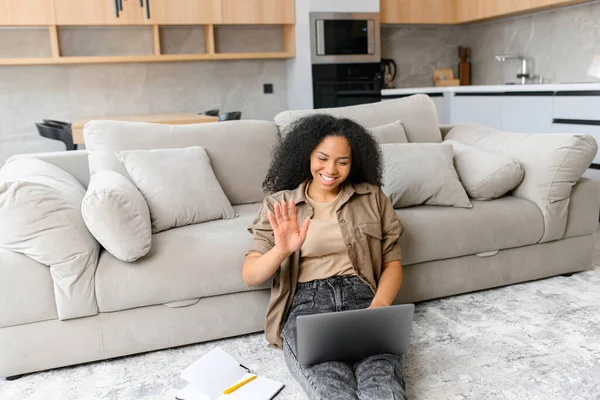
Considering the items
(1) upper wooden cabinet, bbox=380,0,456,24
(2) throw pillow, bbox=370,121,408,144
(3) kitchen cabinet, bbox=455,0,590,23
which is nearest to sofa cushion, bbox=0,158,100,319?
(2) throw pillow, bbox=370,121,408,144

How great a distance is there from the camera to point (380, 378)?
59.1 inches

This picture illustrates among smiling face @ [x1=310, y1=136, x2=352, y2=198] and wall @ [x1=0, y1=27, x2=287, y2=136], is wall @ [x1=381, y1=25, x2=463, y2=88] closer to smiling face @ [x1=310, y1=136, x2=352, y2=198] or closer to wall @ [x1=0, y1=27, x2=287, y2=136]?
wall @ [x1=0, y1=27, x2=287, y2=136]

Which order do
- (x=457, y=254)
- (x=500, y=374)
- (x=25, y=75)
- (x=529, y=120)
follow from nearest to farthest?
(x=500, y=374), (x=457, y=254), (x=529, y=120), (x=25, y=75)

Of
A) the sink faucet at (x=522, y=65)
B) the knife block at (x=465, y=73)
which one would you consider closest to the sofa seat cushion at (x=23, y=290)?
the sink faucet at (x=522, y=65)

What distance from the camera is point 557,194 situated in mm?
2547

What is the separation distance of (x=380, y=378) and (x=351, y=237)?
508mm

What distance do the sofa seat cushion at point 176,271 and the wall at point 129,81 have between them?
3.58m

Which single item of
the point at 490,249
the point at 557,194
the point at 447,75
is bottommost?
the point at 490,249

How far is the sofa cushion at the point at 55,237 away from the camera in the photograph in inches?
72.2

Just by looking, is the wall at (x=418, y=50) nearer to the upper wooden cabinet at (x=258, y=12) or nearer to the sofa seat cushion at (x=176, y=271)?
the upper wooden cabinet at (x=258, y=12)

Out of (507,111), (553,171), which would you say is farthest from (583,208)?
(507,111)

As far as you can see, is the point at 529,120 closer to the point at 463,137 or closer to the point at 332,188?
the point at 463,137

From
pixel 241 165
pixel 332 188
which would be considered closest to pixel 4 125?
pixel 241 165

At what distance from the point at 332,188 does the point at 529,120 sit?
10.0 feet
